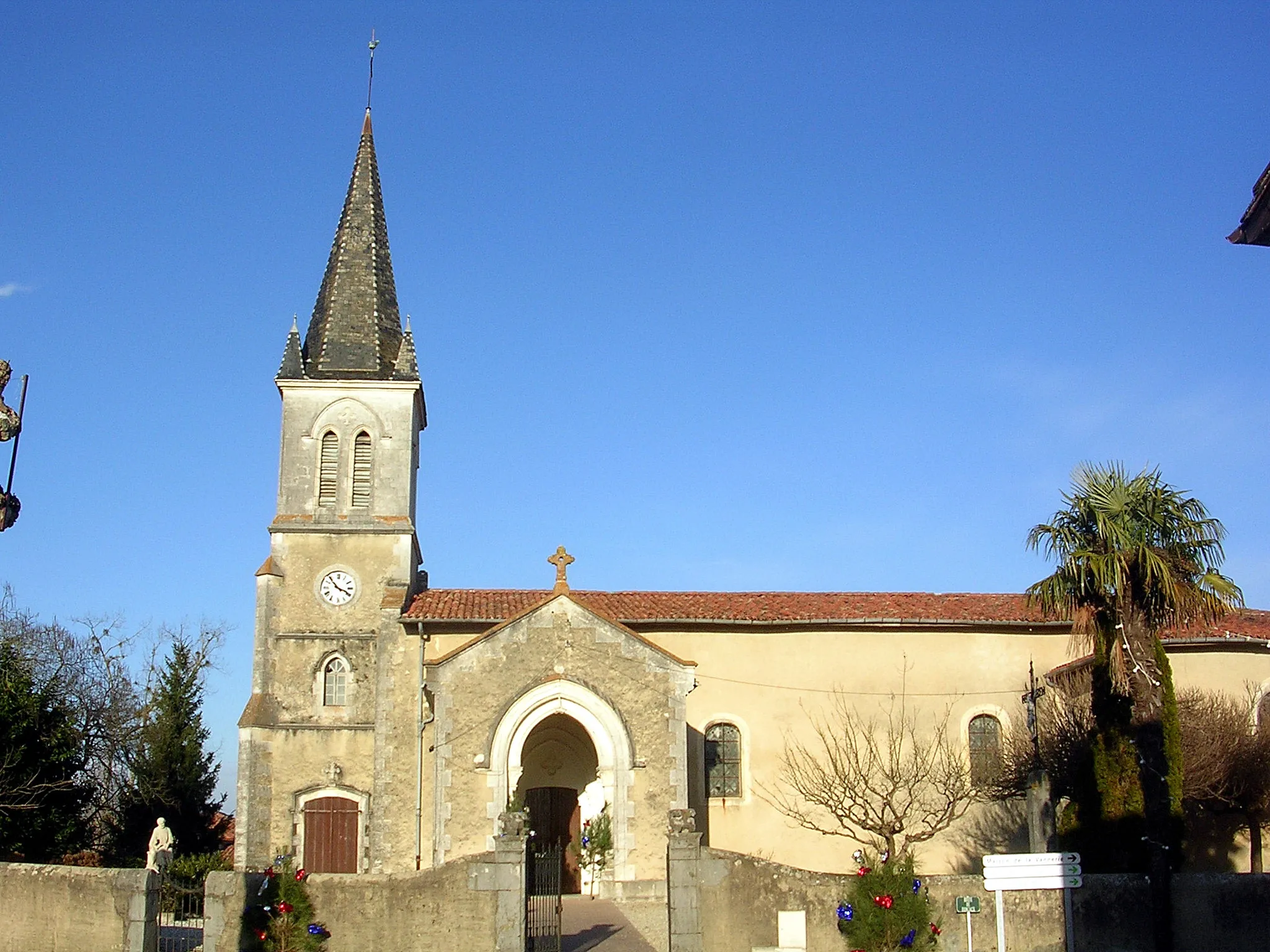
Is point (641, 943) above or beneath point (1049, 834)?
beneath

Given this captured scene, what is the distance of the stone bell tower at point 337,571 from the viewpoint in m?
28.2

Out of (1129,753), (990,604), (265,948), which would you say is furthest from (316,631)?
(1129,753)

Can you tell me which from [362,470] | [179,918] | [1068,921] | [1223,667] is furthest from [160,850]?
[1223,667]

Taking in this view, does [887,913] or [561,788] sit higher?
[561,788]

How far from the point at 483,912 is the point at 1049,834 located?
10.3 m

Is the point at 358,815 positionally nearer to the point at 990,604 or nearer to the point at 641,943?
the point at 641,943

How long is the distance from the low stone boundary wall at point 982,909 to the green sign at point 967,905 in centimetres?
10

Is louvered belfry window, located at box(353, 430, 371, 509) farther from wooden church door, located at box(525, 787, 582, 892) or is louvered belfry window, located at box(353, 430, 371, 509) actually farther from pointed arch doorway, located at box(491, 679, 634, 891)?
Result: wooden church door, located at box(525, 787, 582, 892)

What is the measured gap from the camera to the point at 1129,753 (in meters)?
20.4

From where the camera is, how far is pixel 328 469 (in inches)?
1232

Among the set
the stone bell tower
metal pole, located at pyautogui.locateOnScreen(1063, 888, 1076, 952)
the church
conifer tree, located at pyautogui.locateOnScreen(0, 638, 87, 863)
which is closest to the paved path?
the church

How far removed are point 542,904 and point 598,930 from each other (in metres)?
2.32

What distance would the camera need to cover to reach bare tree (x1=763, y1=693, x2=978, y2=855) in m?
26.0

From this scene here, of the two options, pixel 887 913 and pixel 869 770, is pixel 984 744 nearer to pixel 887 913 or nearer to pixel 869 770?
pixel 869 770
